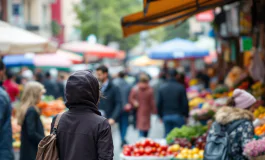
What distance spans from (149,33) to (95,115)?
6622cm

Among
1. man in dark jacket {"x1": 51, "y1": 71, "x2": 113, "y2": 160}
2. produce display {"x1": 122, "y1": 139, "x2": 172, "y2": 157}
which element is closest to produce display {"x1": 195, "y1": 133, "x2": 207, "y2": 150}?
produce display {"x1": 122, "y1": 139, "x2": 172, "y2": 157}

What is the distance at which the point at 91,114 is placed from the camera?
4.60 meters

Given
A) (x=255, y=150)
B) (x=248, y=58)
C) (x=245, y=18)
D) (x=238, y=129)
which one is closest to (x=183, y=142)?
(x=238, y=129)

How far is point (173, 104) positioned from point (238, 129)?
15.8ft

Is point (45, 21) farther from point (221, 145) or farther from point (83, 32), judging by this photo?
point (221, 145)

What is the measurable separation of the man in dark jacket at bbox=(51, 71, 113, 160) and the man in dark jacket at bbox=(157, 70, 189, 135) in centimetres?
700

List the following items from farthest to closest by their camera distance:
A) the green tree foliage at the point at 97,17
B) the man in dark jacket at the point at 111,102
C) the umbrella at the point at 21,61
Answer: the green tree foliage at the point at 97,17, the umbrella at the point at 21,61, the man in dark jacket at the point at 111,102

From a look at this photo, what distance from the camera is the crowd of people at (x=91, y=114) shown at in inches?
179

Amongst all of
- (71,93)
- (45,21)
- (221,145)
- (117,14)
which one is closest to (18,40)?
(221,145)

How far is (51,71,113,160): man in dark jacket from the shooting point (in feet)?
14.8

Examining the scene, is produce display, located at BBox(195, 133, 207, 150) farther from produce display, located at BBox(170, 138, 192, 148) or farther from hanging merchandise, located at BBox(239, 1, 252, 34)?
hanging merchandise, located at BBox(239, 1, 252, 34)

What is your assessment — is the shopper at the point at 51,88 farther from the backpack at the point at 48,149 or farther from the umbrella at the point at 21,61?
the backpack at the point at 48,149

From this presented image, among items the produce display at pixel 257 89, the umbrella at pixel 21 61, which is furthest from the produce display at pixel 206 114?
the umbrella at pixel 21 61

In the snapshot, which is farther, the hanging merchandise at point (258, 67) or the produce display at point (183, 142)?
the hanging merchandise at point (258, 67)
